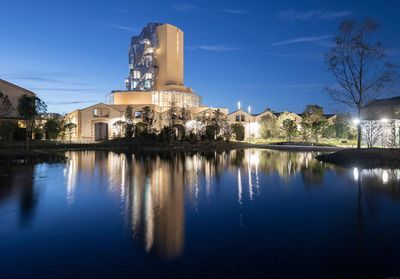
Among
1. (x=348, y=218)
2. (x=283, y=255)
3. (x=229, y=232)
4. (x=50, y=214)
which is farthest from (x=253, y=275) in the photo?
(x=50, y=214)

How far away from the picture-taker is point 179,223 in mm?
8258

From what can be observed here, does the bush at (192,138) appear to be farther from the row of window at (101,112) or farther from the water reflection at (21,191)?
the water reflection at (21,191)

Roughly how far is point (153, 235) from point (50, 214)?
12.2 feet

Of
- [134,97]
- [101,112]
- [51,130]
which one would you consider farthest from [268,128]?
[51,130]

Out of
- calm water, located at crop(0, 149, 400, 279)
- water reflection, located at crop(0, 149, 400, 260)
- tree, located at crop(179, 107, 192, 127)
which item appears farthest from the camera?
tree, located at crop(179, 107, 192, 127)

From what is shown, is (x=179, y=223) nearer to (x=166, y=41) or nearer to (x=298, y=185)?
(x=298, y=185)

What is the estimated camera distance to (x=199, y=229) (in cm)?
782

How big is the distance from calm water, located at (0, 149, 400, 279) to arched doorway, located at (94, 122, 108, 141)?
137 ft

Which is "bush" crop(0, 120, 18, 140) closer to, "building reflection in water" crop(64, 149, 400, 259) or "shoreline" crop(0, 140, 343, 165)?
"shoreline" crop(0, 140, 343, 165)

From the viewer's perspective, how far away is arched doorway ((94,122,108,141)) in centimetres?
5512

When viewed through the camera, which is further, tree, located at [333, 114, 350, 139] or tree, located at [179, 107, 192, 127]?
tree, located at [333, 114, 350, 139]

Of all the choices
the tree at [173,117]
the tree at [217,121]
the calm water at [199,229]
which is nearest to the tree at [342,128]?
the tree at [217,121]

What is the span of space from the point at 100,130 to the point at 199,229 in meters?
50.4

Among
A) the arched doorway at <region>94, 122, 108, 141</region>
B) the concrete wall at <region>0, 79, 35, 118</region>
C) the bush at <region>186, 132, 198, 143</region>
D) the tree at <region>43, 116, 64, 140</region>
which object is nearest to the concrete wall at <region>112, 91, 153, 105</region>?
the arched doorway at <region>94, 122, 108, 141</region>
